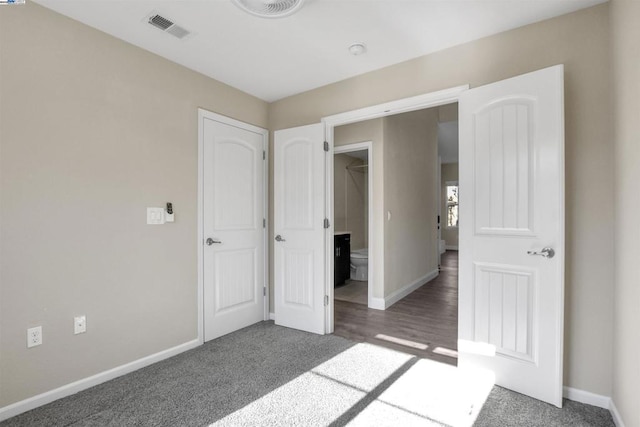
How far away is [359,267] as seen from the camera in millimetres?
5578

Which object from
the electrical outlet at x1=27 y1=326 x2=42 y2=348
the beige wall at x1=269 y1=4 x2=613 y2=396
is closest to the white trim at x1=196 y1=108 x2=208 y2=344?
the electrical outlet at x1=27 y1=326 x2=42 y2=348

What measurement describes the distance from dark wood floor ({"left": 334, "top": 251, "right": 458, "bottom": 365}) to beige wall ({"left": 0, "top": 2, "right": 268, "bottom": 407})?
63.5 inches

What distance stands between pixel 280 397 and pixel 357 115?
2364 millimetres

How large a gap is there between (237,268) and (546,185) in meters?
2.68

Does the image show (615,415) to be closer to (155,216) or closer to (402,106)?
(402,106)

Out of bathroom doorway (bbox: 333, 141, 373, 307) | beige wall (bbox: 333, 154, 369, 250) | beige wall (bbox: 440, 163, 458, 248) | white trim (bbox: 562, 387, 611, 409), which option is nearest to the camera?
white trim (bbox: 562, 387, 611, 409)

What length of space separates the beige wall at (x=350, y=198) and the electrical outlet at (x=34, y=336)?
4344 millimetres

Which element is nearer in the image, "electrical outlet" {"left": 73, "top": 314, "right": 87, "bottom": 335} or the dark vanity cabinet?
"electrical outlet" {"left": 73, "top": 314, "right": 87, "bottom": 335}

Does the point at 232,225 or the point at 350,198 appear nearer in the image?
the point at 232,225

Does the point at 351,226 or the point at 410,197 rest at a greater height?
the point at 410,197

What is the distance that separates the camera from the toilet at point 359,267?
Answer: 217 inches

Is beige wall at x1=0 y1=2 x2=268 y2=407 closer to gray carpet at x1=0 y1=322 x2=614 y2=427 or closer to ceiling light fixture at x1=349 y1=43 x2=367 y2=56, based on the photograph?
gray carpet at x1=0 y1=322 x2=614 y2=427

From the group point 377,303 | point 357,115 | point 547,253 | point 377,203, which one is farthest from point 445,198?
point 547,253

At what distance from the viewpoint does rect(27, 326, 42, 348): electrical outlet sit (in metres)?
1.89
